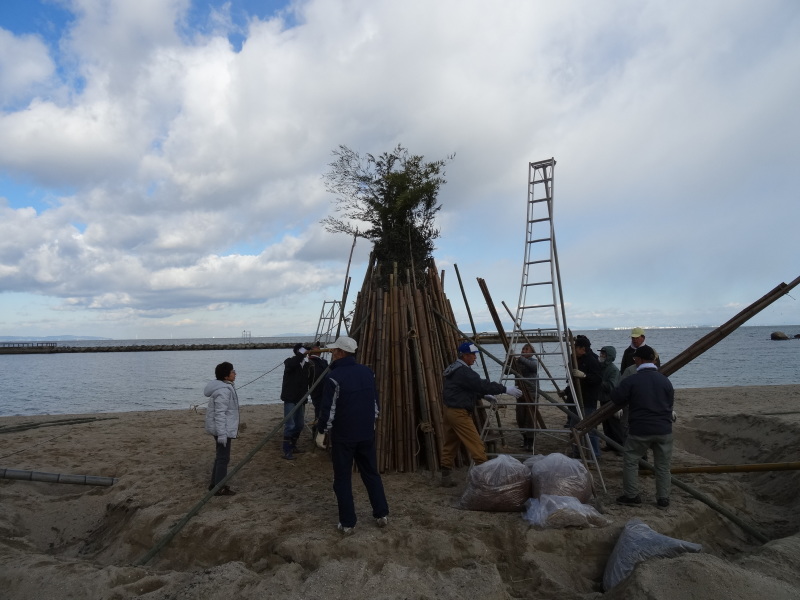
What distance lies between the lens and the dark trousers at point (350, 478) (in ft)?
16.5

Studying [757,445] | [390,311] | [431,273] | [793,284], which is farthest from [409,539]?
[757,445]

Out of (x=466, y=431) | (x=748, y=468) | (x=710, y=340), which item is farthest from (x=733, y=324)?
(x=466, y=431)

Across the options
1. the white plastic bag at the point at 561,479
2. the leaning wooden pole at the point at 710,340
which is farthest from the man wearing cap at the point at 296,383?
the leaning wooden pole at the point at 710,340

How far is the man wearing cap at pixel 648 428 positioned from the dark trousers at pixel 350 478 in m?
2.62

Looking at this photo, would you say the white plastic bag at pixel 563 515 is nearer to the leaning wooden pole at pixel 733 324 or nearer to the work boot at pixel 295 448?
the leaning wooden pole at pixel 733 324

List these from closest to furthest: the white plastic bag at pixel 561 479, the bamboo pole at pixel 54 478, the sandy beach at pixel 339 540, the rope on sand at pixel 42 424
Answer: the sandy beach at pixel 339 540 < the white plastic bag at pixel 561 479 < the bamboo pole at pixel 54 478 < the rope on sand at pixel 42 424

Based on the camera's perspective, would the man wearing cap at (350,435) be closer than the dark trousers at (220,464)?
Yes

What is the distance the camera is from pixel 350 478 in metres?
5.10

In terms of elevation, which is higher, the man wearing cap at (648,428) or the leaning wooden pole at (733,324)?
the leaning wooden pole at (733,324)

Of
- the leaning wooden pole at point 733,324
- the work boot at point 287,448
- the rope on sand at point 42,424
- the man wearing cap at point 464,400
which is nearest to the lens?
the leaning wooden pole at point 733,324

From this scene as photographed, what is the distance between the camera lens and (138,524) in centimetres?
575

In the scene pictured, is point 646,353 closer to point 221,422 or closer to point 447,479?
point 447,479

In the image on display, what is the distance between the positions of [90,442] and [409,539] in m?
8.66

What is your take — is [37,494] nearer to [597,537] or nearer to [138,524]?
[138,524]
